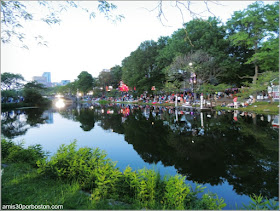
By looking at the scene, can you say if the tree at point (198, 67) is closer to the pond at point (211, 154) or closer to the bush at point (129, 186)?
the pond at point (211, 154)

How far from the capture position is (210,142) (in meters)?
8.05

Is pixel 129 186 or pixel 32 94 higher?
pixel 32 94

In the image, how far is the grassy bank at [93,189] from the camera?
118 inches

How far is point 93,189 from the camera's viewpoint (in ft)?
11.5

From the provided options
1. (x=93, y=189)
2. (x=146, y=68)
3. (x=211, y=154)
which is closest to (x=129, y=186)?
(x=93, y=189)

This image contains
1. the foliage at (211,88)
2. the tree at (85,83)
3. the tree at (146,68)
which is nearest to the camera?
the foliage at (211,88)

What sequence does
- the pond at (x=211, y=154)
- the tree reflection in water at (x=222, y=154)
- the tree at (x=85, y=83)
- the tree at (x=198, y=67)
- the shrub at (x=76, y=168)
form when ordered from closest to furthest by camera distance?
the shrub at (x=76, y=168) → the pond at (x=211, y=154) → the tree reflection in water at (x=222, y=154) → the tree at (x=198, y=67) → the tree at (x=85, y=83)

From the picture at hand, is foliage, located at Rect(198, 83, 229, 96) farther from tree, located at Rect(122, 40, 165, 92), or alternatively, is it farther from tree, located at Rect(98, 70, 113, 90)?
tree, located at Rect(98, 70, 113, 90)

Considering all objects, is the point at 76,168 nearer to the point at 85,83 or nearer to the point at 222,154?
the point at 222,154

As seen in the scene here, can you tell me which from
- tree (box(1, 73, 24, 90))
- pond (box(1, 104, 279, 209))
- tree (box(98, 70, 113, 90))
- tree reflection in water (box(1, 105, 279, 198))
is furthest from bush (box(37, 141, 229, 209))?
tree (box(98, 70, 113, 90))

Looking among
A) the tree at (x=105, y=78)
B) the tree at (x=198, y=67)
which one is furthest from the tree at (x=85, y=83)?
the tree at (x=198, y=67)

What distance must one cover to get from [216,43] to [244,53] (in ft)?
16.8

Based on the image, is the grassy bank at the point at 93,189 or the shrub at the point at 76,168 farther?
the shrub at the point at 76,168

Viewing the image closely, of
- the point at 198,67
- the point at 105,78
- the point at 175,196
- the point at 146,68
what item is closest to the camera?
the point at 175,196
